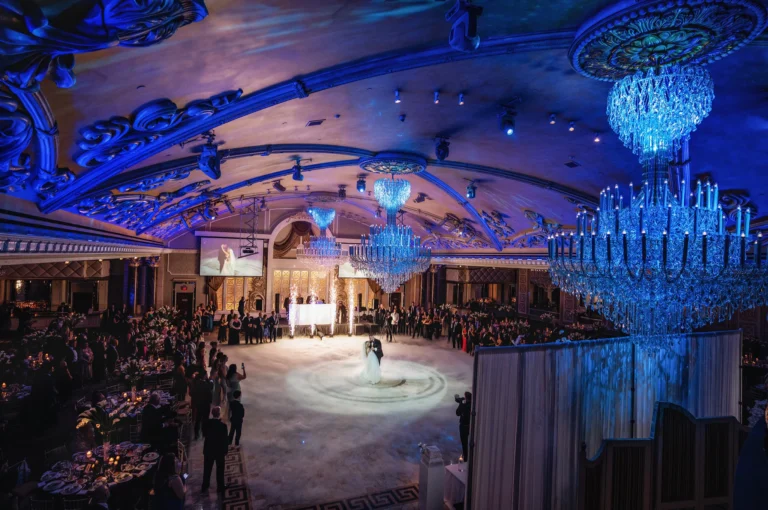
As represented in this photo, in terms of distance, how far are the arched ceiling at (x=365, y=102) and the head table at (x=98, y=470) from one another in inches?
107

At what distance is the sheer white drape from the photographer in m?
4.64

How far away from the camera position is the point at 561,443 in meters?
4.99

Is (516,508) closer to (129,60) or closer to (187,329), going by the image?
(129,60)

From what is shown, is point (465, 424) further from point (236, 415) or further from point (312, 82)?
point (312, 82)

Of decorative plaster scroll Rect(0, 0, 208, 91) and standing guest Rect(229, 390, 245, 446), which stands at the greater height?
decorative plaster scroll Rect(0, 0, 208, 91)

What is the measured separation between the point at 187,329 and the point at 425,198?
8022mm

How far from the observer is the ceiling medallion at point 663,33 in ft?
8.27

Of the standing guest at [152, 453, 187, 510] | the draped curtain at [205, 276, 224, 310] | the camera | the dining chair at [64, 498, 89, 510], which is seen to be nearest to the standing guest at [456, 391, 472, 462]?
the standing guest at [152, 453, 187, 510]

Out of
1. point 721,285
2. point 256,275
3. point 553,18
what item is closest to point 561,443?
point 721,285

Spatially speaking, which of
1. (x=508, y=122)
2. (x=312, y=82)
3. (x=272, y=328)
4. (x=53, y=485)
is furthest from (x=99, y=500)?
(x=272, y=328)

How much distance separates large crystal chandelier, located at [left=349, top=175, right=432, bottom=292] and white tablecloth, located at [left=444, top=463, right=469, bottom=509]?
12.7 feet

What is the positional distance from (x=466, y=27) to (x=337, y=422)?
7100mm

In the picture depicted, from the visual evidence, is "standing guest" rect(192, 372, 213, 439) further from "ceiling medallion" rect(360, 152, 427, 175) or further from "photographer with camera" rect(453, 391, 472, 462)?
"ceiling medallion" rect(360, 152, 427, 175)

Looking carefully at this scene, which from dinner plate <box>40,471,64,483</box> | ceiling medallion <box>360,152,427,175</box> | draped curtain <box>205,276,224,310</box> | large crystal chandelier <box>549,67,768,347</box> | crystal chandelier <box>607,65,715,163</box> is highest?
ceiling medallion <box>360,152,427,175</box>
